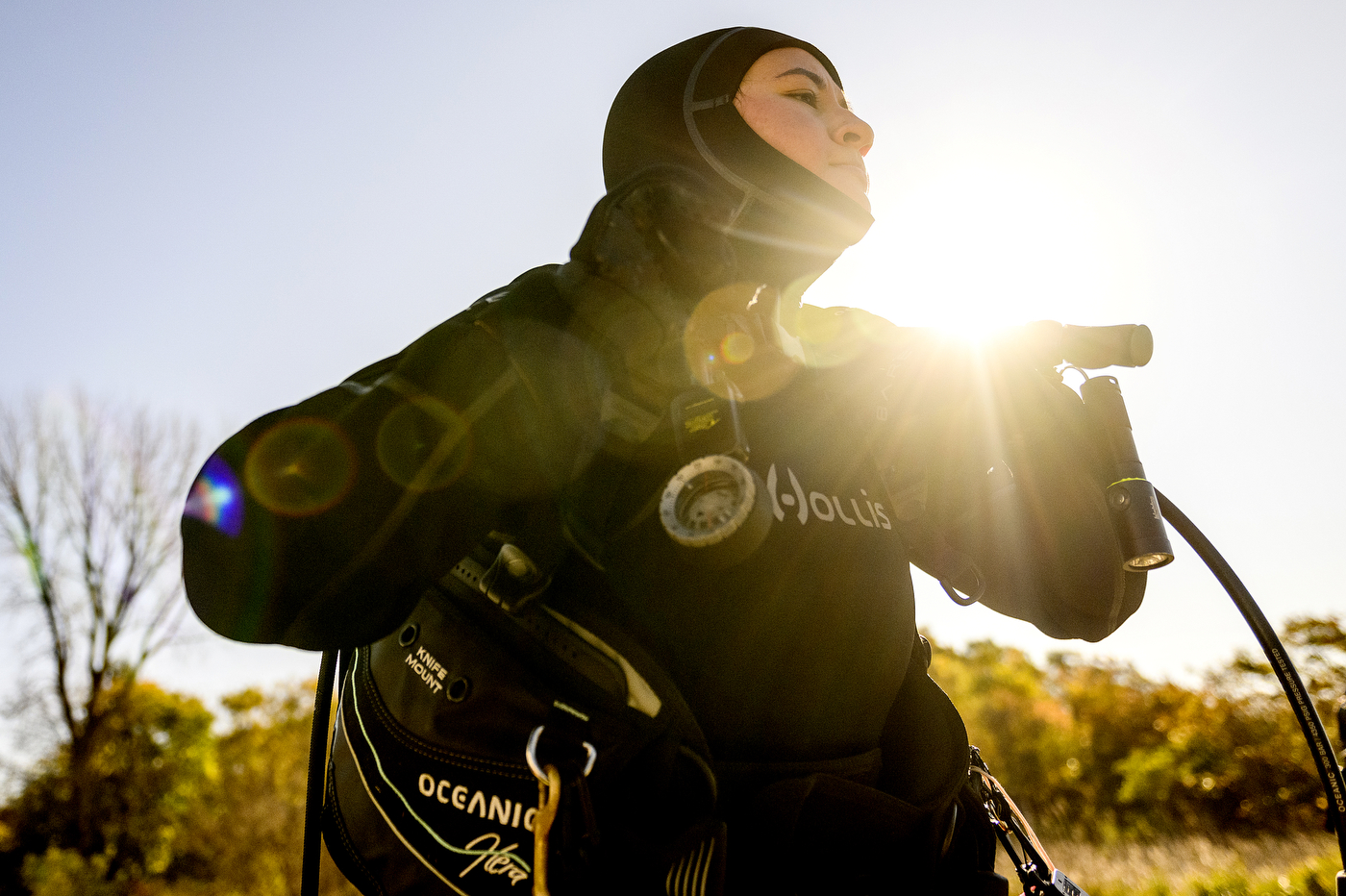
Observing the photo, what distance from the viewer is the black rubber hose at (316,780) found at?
1.47 meters

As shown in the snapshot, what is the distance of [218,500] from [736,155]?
1.36 meters

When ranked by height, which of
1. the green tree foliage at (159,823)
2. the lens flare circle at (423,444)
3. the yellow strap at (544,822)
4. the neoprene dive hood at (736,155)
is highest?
the neoprene dive hood at (736,155)

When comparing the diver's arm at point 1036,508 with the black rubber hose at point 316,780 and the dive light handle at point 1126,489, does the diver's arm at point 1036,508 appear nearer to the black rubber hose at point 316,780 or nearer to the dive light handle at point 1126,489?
the dive light handle at point 1126,489

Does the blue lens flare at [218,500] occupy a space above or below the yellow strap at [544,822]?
above

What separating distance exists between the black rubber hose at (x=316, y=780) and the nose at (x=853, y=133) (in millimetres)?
1678

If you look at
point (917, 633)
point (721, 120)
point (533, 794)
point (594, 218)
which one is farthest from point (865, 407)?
point (533, 794)

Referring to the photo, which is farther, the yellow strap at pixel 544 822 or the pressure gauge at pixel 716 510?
the pressure gauge at pixel 716 510

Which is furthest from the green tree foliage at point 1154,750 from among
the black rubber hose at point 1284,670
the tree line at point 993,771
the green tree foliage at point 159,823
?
the green tree foliage at point 159,823

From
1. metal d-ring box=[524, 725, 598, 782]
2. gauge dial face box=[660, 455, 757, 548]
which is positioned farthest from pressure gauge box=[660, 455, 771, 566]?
metal d-ring box=[524, 725, 598, 782]

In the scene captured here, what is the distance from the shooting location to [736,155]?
1783mm

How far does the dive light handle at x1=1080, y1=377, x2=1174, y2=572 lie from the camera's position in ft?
5.18

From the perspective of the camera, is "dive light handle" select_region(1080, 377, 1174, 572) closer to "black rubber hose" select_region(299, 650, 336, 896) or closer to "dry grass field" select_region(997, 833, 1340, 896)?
"black rubber hose" select_region(299, 650, 336, 896)

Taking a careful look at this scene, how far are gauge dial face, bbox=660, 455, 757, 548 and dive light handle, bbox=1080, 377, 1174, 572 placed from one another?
40.1 inches

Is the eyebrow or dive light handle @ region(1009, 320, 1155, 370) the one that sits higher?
the eyebrow
